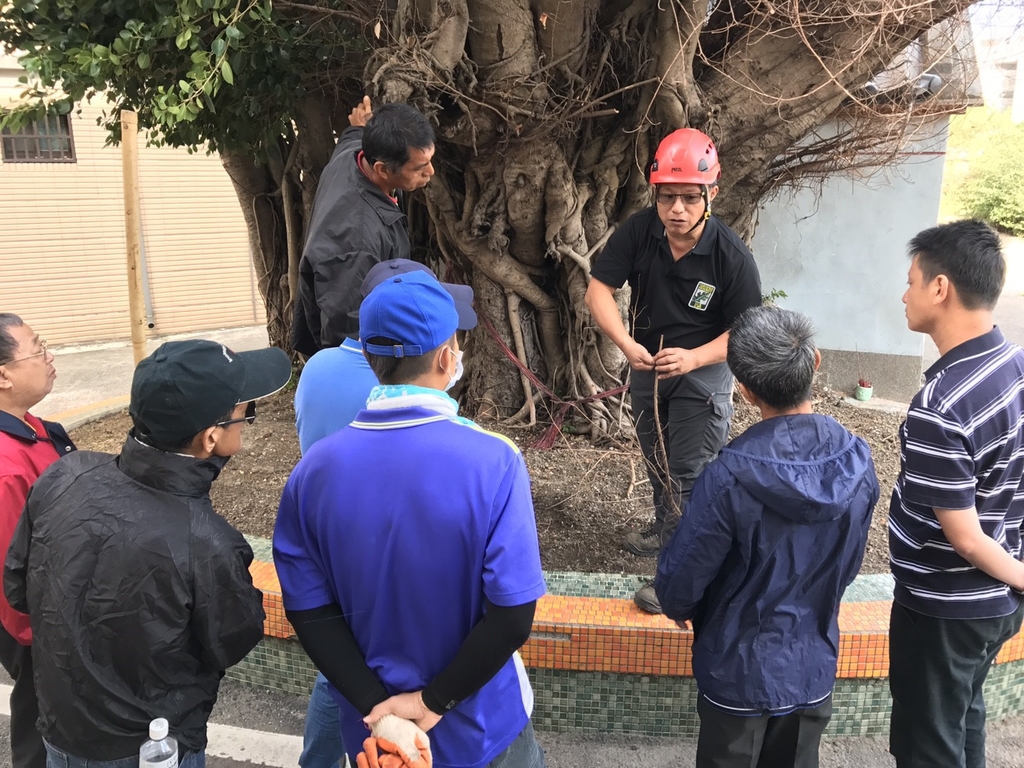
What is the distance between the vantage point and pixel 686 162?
9.39ft

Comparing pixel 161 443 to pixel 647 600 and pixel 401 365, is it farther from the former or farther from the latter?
pixel 647 600

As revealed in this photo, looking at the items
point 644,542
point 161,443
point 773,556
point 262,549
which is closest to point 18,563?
point 161,443

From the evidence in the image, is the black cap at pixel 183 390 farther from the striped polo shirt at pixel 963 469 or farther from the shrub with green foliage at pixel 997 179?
the shrub with green foliage at pixel 997 179

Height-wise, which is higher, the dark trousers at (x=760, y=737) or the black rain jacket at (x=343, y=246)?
the black rain jacket at (x=343, y=246)

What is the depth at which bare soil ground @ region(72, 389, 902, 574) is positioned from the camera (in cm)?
373

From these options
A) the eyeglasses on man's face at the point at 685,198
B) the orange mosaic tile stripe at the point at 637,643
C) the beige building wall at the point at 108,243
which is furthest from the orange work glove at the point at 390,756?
the beige building wall at the point at 108,243

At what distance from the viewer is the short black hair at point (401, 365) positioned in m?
1.60

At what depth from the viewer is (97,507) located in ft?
5.44

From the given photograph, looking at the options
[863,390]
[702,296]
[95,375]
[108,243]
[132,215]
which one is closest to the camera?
[702,296]

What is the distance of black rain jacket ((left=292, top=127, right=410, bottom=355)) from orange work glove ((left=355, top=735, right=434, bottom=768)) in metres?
1.30

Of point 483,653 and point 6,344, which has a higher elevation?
point 6,344

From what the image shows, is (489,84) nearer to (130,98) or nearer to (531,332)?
(531,332)

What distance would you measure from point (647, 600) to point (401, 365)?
1630 millimetres

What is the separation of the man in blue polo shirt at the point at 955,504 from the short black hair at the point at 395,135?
1620 mm
